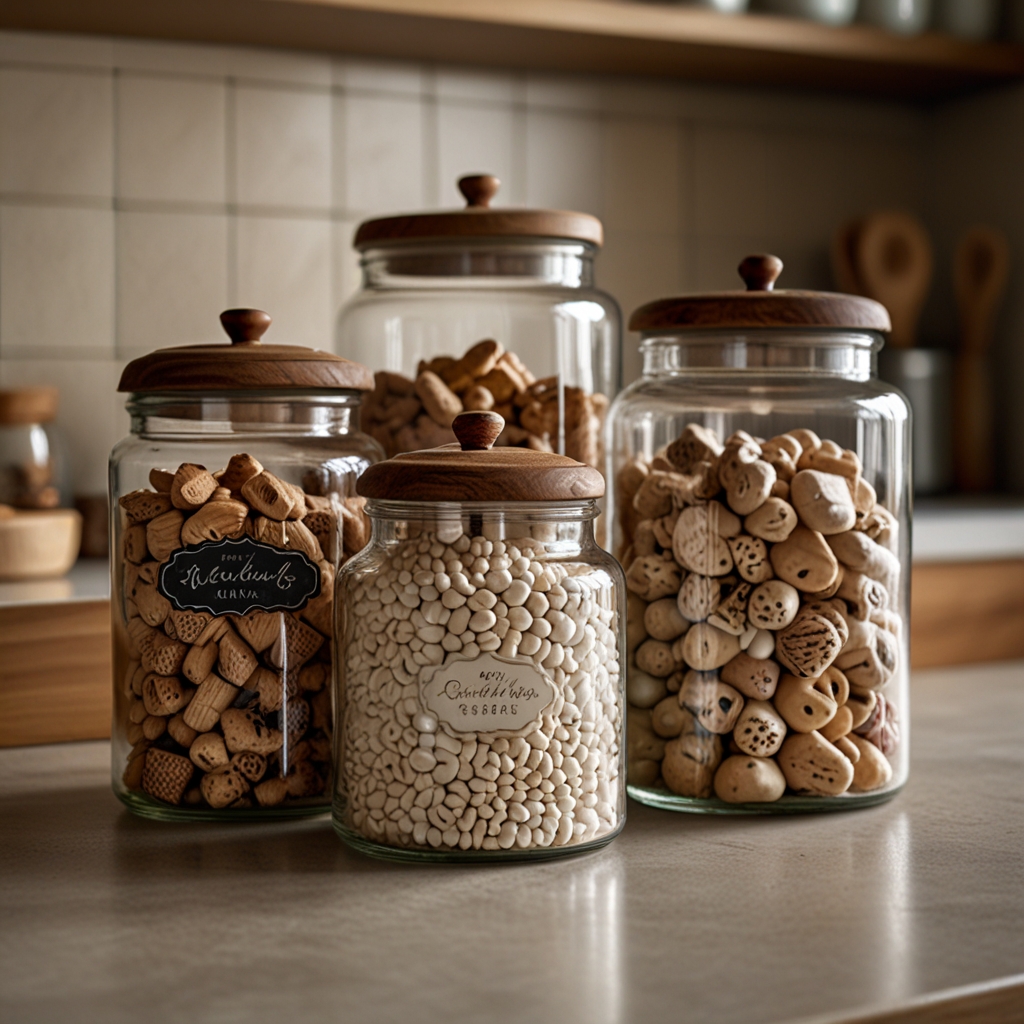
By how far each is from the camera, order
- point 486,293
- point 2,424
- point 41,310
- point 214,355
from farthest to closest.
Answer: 1. point 41,310
2. point 2,424
3. point 486,293
4. point 214,355

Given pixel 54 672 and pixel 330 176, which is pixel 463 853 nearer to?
pixel 54 672

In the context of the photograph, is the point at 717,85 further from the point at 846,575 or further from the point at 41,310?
the point at 846,575

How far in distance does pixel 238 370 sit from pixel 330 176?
943 mm

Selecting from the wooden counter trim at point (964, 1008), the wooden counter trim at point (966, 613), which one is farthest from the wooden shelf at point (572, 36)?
the wooden counter trim at point (964, 1008)

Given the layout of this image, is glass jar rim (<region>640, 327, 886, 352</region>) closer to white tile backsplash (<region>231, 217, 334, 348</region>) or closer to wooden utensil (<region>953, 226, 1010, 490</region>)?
white tile backsplash (<region>231, 217, 334, 348</region>)

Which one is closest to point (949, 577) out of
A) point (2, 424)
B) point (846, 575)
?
point (846, 575)

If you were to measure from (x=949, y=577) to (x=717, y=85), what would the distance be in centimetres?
79

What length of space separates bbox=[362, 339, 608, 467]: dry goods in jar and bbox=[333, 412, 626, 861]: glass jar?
0.19m

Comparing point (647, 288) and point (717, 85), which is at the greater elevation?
point (717, 85)

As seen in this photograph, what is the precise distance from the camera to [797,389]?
0.83 meters

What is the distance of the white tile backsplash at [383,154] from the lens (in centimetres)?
164

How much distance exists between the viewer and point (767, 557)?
0.77 metres

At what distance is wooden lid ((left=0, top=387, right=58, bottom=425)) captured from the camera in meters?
1.37

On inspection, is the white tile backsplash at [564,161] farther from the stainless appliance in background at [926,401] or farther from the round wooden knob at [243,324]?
the round wooden knob at [243,324]
